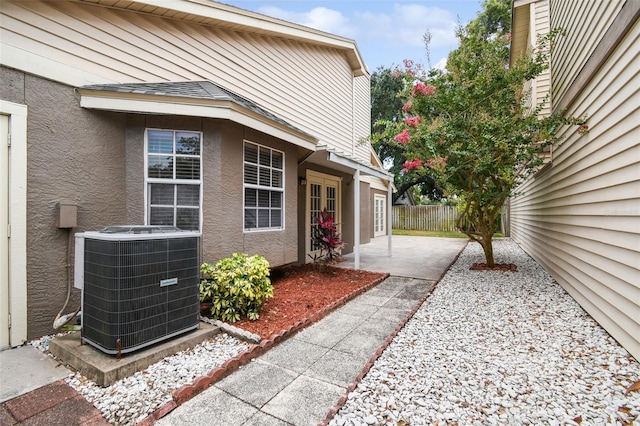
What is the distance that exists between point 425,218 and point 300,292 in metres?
15.9

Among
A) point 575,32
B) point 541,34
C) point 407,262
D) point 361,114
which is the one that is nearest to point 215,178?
point 407,262

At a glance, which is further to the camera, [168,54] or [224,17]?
[224,17]

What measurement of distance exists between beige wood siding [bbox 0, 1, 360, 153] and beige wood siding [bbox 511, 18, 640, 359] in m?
5.50

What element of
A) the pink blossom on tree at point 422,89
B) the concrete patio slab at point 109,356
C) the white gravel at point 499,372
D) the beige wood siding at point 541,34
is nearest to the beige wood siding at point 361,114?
the pink blossom on tree at point 422,89

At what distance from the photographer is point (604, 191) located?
3.62 m

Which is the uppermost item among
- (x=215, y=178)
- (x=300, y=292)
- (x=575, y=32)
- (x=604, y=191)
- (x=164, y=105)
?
(x=575, y=32)

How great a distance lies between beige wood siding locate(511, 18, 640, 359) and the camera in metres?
2.96

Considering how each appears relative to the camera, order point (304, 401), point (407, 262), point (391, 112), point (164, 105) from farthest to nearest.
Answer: point (391, 112), point (407, 262), point (164, 105), point (304, 401)

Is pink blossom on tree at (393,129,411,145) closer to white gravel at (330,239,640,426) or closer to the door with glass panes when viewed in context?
the door with glass panes

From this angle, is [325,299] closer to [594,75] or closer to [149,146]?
[149,146]

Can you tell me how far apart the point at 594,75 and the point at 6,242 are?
723cm

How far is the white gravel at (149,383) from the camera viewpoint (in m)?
2.20

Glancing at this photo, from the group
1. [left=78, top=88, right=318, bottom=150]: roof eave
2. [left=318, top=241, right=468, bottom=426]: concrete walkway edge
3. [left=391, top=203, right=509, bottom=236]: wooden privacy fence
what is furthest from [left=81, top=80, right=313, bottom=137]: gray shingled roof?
[left=391, top=203, right=509, bottom=236]: wooden privacy fence

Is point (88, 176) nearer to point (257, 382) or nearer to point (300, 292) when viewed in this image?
point (257, 382)
